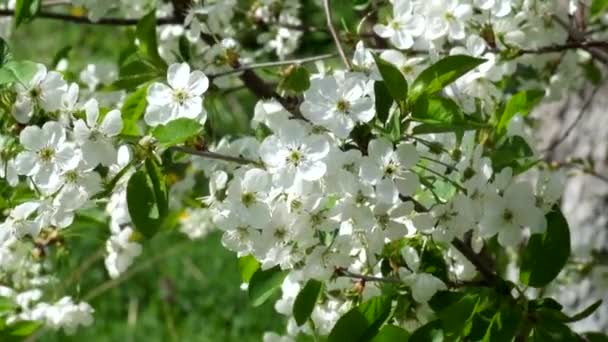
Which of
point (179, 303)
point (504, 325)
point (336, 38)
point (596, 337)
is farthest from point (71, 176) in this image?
point (179, 303)

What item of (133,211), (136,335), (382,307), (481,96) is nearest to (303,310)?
(382,307)

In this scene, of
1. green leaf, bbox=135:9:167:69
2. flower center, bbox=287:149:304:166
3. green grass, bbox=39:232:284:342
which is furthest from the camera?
green grass, bbox=39:232:284:342

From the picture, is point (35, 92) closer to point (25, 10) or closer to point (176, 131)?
point (176, 131)

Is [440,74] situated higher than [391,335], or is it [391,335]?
[440,74]

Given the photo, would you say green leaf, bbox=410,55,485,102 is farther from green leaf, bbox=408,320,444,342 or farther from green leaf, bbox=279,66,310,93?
green leaf, bbox=408,320,444,342

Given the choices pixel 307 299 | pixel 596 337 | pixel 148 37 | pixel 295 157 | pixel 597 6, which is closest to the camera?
pixel 295 157

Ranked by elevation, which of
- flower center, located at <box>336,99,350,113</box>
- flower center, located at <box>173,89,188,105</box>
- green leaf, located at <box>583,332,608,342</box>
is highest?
flower center, located at <box>336,99,350,113</box>

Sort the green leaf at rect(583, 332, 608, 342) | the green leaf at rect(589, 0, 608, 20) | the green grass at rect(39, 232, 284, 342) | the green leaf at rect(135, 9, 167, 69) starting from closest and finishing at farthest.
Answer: the green leaf at rect(583, 332, 608, 342)
the green leaf at rect(135, 9, 167, 69)
the green leaf at rect(589, 0, 608, 20)
the green grass at rect(39, 232, 284, 342)

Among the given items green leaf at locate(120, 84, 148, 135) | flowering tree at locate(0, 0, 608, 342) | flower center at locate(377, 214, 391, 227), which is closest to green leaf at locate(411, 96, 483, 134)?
flowering tree at locate(0, 0, 608, 342)
